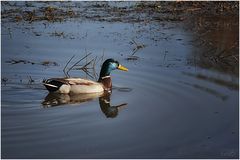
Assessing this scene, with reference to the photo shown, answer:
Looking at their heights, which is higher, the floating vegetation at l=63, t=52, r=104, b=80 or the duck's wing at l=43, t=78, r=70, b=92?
the floating vegetation at l=63, t=52, r=104, b=80

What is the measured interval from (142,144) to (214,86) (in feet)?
12.3

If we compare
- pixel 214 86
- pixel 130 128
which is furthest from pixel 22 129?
pixel 214 86

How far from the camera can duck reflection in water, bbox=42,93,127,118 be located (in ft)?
29.9

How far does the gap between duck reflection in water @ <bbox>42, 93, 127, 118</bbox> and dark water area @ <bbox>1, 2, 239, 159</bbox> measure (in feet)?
Answer: 0.07

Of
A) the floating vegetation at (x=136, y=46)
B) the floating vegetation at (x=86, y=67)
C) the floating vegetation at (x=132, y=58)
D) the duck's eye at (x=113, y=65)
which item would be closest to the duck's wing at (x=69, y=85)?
the duck's eye at (x=113, y=65)

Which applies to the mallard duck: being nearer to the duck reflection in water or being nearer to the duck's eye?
the duck reflection in water

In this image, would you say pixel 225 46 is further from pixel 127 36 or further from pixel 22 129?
pixel 22 129

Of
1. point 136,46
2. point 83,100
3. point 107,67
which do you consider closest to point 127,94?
point 83,100

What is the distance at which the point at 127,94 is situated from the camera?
33.0ft

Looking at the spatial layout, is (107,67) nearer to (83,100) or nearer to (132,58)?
(83,100)

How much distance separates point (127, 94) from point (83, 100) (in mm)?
852

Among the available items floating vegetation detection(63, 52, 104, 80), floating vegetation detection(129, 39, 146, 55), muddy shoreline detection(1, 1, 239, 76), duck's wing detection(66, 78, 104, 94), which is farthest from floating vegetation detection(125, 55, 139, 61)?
duck's wing detection(66, 78, 104, 94)

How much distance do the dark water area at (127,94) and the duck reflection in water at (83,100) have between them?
21mm

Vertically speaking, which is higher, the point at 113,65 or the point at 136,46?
the point at 136,46
